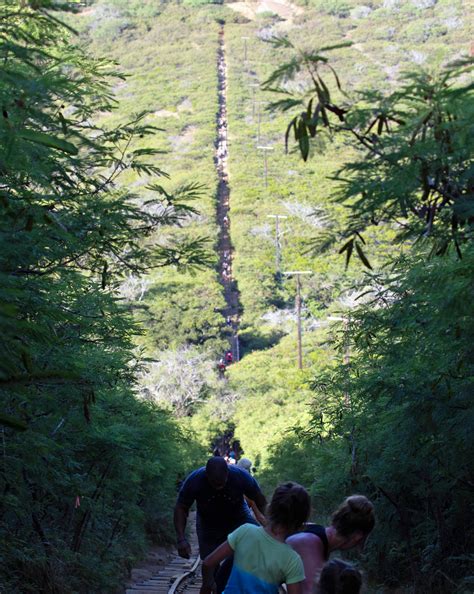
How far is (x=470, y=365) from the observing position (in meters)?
8.65

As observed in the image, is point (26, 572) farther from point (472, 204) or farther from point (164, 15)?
point (164, 15)

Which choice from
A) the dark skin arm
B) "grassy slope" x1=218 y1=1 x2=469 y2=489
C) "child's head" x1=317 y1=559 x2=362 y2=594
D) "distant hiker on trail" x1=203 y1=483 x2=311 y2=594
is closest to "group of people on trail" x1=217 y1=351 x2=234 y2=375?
"grassy slope" x1=218 y1=1 x2=469 y2=489

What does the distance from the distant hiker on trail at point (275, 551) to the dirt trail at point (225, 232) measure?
50.9 m


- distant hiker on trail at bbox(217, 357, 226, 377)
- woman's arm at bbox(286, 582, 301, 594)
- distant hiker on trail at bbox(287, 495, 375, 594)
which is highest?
distant hiker on trail at bbox(217, 357, 226, 377)

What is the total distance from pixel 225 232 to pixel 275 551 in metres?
67.7

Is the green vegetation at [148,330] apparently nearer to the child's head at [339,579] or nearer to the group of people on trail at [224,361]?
the child's head at [339,579]

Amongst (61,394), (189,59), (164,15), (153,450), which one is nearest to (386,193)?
(61,394)

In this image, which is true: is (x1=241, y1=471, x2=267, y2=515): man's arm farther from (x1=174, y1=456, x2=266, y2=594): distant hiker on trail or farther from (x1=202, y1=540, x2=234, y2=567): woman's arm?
(x1=202, y1=540, x2=234, y2=567): woman's arm

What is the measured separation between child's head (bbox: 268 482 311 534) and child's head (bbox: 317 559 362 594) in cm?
51

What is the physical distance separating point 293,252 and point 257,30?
7534 centimetres

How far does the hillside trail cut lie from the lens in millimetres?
60272

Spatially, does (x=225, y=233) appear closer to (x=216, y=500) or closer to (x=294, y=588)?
(x=216, y=500)

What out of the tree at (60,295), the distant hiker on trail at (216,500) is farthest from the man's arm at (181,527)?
the tree at (60,295)

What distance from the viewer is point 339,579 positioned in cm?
390
